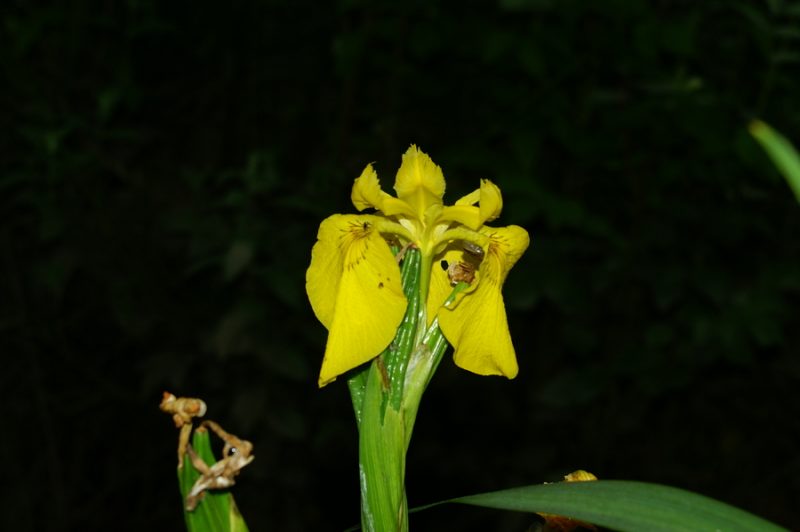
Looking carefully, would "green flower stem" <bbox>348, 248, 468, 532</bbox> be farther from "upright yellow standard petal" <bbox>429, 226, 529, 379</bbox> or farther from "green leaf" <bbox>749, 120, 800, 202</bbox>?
"green leaf" <bbox>749, 120, 800, 202</bbox>

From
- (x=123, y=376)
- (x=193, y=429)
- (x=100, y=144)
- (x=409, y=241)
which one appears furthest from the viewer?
(x=123, y=376)

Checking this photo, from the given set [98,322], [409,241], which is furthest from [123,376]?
[409,241]

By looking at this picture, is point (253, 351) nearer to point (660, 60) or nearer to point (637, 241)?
point (637, 241)

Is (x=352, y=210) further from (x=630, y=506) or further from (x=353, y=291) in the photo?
(x=630, y=506)

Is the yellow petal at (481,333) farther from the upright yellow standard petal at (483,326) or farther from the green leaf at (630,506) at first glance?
the green leaf at (630,506)

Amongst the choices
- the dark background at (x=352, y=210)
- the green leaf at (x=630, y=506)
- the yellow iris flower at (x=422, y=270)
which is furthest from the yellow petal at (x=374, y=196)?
the dark background at (x=352, y=210)

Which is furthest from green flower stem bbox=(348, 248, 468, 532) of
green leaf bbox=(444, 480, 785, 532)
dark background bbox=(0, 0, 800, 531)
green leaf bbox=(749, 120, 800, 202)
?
dark background bbox=(0, 0, 800, 531)

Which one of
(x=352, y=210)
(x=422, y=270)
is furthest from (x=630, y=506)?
(x=352, y=210)
